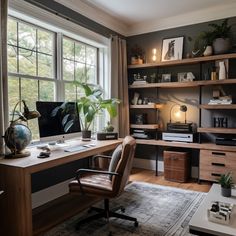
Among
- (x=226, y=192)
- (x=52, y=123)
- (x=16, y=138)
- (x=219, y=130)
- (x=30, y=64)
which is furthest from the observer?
(x=219, y=130)

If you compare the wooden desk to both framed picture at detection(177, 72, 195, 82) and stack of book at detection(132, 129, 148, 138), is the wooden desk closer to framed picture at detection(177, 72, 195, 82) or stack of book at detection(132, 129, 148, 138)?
stack of book at detection(132, 129, 148, 138)

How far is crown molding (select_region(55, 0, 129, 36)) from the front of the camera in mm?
3220

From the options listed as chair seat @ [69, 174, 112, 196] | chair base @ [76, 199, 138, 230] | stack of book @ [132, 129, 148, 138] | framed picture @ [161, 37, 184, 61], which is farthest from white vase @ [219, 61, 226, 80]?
chair base @ [76, 199, 138, 230]

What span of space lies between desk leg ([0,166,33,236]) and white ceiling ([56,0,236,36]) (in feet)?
7.34

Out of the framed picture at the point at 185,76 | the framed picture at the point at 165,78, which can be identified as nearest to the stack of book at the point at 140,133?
the framed picture at the point at 165,78

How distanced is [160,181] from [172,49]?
221 centimetres

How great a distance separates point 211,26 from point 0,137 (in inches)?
134

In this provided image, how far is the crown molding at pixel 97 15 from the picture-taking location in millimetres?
3220

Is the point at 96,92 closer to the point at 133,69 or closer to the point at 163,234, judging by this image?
the point at 133,69

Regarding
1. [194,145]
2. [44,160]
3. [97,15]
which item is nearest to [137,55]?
[97,15]

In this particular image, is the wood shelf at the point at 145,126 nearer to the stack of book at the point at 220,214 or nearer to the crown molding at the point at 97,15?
the crown molding at the point at 97,15

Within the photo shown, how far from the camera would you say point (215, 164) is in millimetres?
3406

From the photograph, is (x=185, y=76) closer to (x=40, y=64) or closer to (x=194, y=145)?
(x=194, y=145)

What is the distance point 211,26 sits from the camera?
375 centimetres
